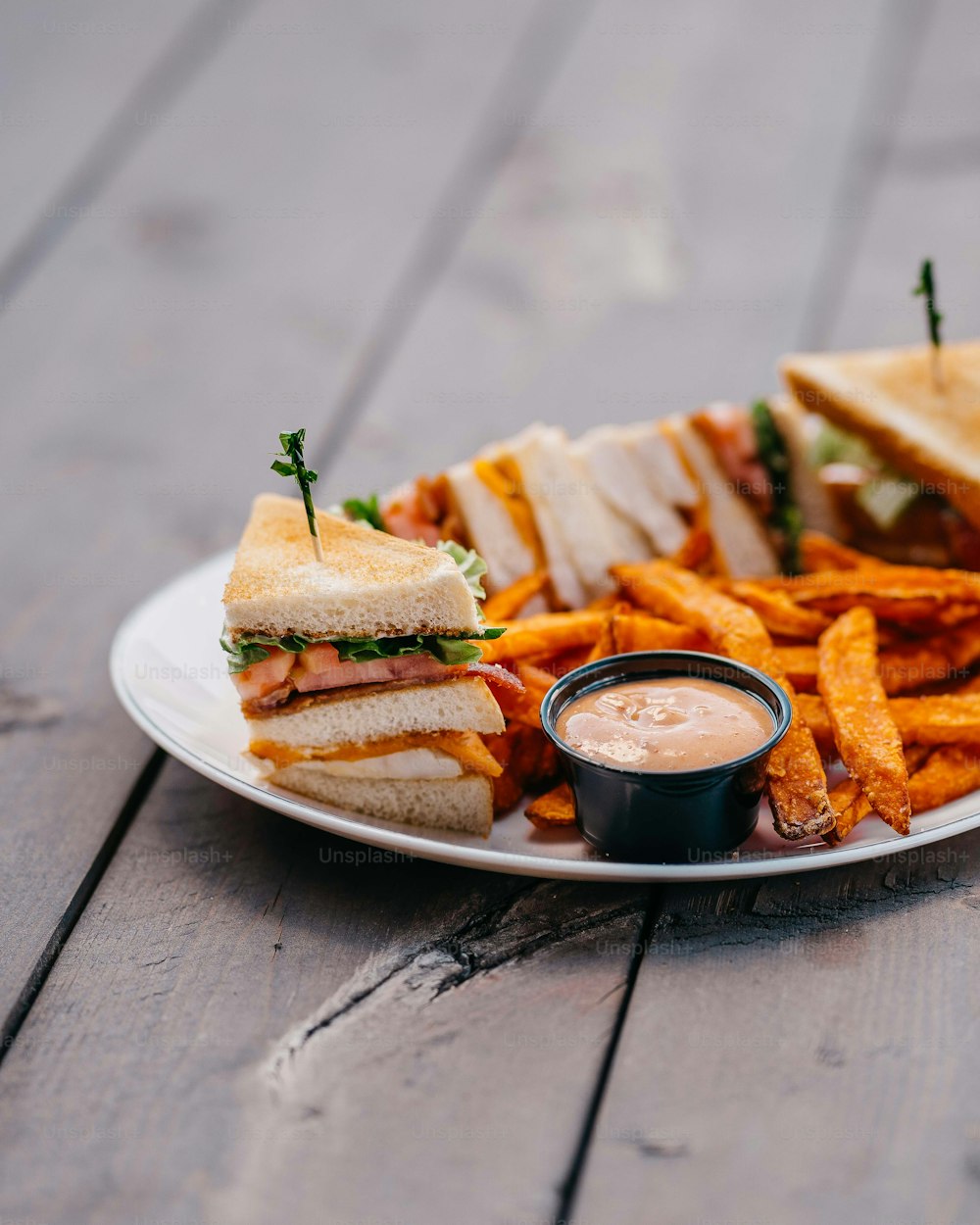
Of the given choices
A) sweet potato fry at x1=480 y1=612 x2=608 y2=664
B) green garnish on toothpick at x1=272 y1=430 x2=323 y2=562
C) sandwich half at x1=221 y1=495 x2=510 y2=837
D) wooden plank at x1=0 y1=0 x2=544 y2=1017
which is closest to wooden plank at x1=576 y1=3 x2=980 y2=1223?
sandwich half at x1=221 y1=495 x2=510 y2=837

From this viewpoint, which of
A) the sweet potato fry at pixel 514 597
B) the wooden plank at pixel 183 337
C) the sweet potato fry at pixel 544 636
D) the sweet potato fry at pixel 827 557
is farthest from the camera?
the sweet potato fry at pixel 827 557

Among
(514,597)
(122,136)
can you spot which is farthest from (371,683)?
(122,136)

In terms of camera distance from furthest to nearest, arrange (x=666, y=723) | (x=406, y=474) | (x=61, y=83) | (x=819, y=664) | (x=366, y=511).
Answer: (x=61, y=83) → (x=406, y=474) → (x=366, y=511) → (x=819, y=664) → (x=666, y=723)

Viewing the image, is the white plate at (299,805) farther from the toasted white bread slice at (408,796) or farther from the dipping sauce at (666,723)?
the dipping sauce at (666,723)

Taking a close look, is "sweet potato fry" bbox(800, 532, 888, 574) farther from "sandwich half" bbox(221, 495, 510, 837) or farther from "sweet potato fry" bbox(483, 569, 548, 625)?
"sandwich half" bbox(221, 495, 510, 837)

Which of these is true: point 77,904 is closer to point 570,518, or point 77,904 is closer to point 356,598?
point 356,598

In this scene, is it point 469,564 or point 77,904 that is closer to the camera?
point 77,904

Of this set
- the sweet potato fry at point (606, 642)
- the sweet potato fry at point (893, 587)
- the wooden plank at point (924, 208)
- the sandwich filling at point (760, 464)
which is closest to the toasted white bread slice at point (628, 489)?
the sandwich filling at point (760, 464)
